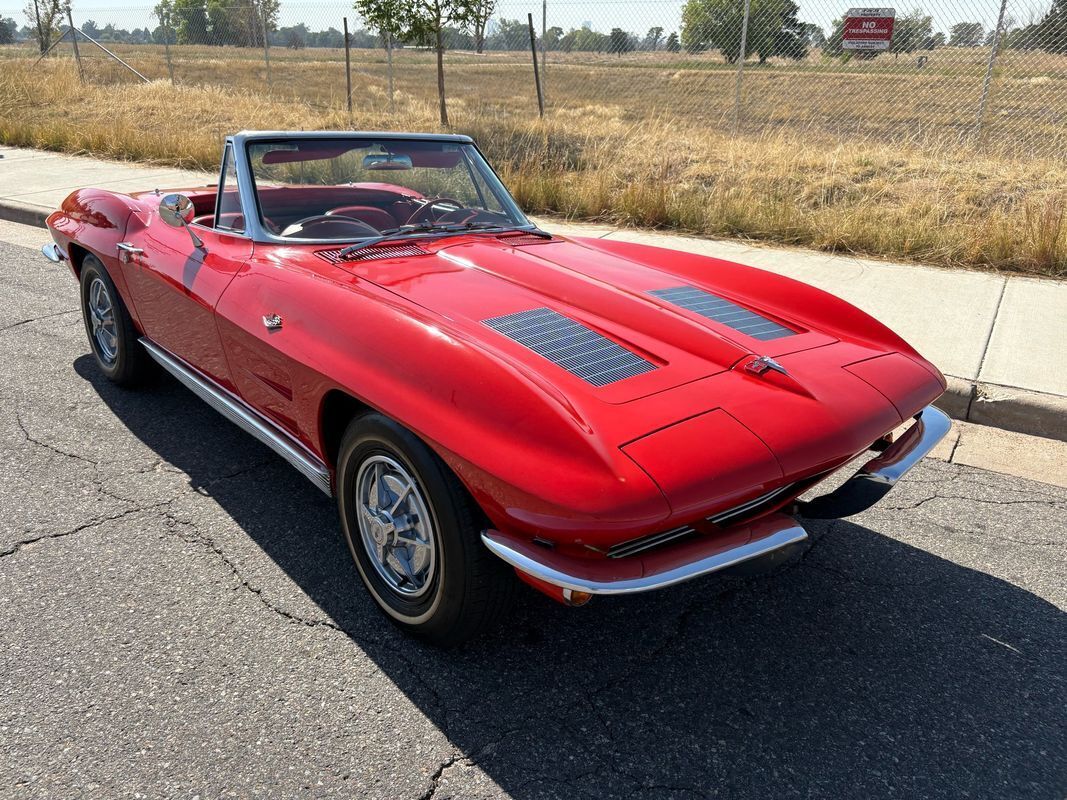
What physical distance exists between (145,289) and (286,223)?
82 centimetres

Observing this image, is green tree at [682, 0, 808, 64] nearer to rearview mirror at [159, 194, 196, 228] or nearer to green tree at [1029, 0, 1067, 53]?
green tree at [1029, 0, 1067, 53]

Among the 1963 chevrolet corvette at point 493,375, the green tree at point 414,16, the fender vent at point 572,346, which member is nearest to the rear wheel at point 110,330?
the 1963 chevrolet corvette at point 493,375

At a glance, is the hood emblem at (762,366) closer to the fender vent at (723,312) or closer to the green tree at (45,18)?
the fender vent at (723,312)

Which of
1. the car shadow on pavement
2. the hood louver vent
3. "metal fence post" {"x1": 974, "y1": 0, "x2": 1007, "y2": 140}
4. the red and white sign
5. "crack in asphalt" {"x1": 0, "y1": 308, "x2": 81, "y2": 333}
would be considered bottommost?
the car shadow on pavement

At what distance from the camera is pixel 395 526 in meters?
2.41

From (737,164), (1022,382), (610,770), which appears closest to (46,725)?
(610,770)

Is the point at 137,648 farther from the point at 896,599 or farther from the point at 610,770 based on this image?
the point at 896,599

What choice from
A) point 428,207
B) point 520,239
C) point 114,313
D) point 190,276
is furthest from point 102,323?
point 520,239

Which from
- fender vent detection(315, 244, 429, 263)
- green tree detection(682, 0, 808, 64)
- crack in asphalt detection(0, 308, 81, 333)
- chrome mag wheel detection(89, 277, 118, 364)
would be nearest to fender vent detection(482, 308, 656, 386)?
fender vent detection(315, 244, 429, 263)

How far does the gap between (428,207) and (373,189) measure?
9.8 inches

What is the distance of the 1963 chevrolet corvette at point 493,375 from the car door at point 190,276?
0.01 m

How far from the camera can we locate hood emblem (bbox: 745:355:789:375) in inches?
94.4

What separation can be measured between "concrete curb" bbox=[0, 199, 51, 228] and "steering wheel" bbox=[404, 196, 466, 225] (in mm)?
6428

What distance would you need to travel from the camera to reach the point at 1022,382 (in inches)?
169
